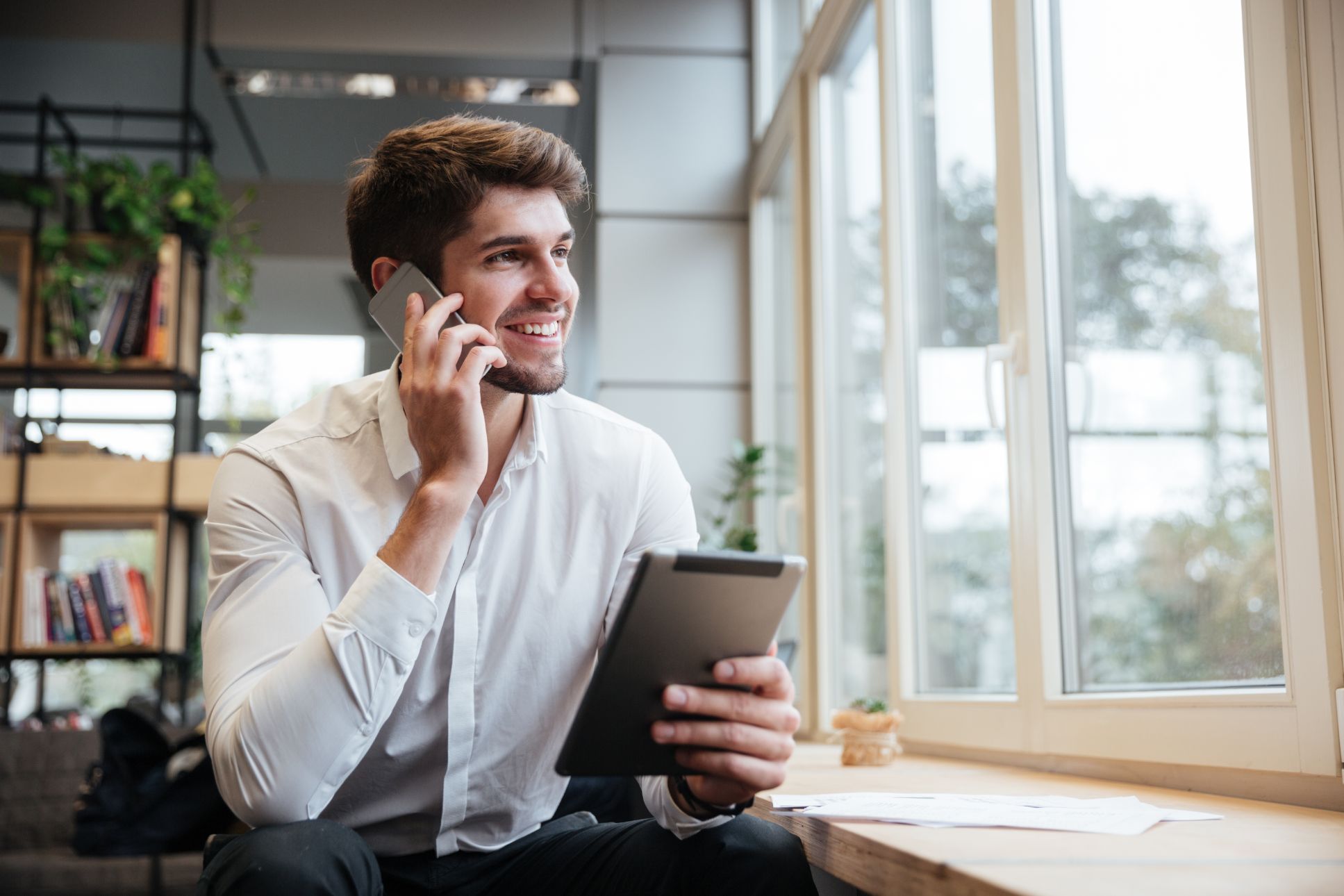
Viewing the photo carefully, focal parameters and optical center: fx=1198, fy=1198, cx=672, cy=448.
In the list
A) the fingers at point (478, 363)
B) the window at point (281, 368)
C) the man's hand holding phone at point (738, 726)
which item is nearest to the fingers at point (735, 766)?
the man's hand holding phone at point (738, 726)

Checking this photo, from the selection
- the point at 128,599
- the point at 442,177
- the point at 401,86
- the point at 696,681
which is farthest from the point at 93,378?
the point at 696,681

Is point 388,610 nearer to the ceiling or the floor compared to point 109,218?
nearer to the floor

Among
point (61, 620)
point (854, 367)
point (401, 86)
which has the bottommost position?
point (61, 620)

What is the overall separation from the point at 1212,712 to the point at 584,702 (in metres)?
0.88

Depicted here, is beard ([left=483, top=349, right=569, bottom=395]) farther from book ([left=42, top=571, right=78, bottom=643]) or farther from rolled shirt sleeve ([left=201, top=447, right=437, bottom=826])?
book ([left=42, top=571, right=78, bottom=643])

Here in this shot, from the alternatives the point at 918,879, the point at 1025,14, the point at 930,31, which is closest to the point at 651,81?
the point at 930,31

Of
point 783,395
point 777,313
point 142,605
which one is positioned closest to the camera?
point 783,395

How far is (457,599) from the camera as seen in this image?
1.54 metres

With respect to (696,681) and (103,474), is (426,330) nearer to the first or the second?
(696,681)

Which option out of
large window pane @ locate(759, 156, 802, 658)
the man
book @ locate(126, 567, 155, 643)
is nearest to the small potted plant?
the man

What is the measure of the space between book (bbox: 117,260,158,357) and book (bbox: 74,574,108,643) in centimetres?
86

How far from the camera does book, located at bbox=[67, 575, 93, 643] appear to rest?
443 centimetres

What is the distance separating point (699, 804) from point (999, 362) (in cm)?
121

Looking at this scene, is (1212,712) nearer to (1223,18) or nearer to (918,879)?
(918,879)
